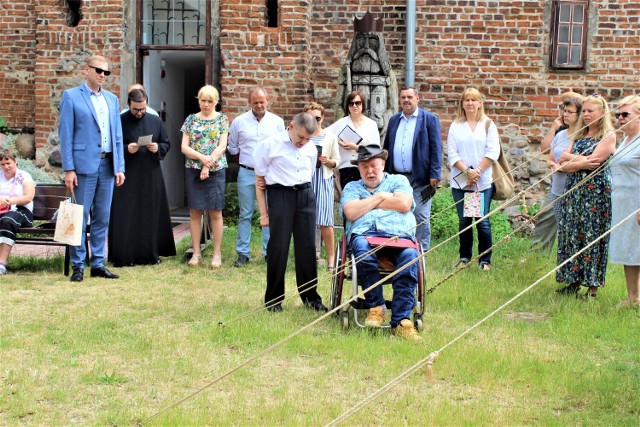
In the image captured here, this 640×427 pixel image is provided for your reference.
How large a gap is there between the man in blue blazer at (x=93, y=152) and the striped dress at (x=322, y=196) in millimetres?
1876

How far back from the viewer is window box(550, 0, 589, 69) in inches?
477

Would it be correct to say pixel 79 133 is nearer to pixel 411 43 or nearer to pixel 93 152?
pixel 93 152

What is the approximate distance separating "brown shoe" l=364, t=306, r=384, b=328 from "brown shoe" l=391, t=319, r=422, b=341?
0.52 feet

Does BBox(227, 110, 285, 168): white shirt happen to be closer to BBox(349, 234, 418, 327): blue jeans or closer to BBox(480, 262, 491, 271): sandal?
BBox(480, 262, 491, 271): sandal

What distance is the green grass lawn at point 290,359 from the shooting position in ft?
15.4

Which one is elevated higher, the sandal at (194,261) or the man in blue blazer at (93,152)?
the man in blue blazer at (93,152)

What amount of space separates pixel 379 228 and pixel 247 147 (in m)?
3.09

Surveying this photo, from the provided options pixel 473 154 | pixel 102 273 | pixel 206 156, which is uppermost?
pixel 473 154

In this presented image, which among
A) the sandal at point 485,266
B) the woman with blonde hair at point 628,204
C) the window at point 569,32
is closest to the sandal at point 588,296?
the woman with blonde hair at point 628,204

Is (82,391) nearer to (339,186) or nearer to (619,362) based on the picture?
(619,362)

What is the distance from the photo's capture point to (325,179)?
877cm

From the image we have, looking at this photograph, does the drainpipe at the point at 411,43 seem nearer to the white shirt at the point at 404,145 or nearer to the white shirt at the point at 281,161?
the white shirt at the point at 404,145

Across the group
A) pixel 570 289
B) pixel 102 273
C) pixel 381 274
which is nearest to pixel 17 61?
pixel 102 273

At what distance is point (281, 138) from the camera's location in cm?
706
